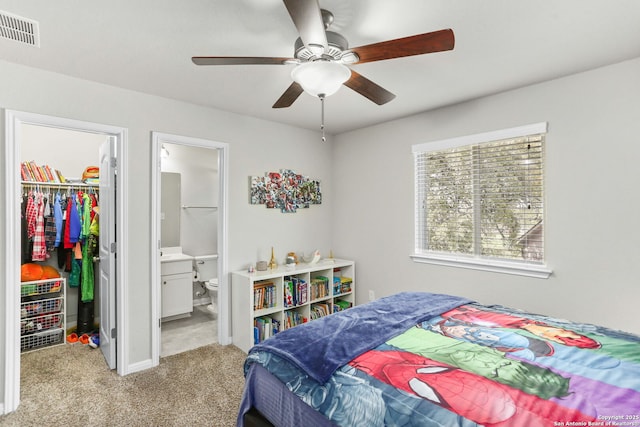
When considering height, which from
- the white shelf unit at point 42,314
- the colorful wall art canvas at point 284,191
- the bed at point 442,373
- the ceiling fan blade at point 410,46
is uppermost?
the ceiling fan blade at point 410,46

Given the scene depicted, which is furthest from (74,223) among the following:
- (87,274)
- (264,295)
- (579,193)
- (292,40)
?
(579,193)

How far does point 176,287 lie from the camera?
161 inches

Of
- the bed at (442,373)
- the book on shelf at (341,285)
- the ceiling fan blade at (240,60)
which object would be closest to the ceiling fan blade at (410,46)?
the ceiling fan blade at (240,60)

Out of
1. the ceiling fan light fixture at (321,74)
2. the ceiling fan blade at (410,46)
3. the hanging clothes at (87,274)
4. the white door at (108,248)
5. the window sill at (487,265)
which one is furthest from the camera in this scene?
the hanging clothes at (87,274)

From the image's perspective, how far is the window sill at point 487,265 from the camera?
2.70 m

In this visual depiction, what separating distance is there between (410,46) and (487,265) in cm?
223

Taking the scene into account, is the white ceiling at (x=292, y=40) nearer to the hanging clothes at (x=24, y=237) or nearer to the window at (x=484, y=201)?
the window at (x=484, y=201)

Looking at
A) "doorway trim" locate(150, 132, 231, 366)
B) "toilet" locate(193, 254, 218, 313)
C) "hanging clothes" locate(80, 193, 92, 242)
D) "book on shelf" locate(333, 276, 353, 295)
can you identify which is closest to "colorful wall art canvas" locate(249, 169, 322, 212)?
"doorway trim" locate(150, 132, 231, 366)

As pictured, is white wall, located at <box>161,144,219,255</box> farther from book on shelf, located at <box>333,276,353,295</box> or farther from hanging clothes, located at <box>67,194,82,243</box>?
book on shelf, located at <box>333,276,353,295</box>

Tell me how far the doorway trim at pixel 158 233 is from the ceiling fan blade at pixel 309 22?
2.00m

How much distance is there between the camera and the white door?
112 inches

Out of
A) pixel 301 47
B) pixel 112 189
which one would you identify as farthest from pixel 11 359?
pixel 301 47

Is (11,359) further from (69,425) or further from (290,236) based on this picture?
(290,236)

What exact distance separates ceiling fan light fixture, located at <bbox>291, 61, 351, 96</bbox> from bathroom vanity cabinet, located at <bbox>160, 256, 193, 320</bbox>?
3.18 metres
